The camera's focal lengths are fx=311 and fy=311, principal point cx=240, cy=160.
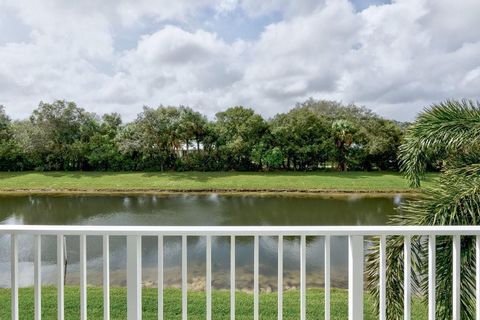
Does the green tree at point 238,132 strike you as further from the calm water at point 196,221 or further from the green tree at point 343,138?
the calm water at point 196,221

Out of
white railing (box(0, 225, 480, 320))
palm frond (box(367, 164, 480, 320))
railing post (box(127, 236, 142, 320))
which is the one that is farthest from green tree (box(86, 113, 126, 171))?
railing post (box(127, 236, 142, 320))

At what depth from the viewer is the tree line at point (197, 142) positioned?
19969 millimetres

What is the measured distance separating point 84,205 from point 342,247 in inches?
396

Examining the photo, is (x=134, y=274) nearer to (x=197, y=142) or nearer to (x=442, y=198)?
(x=442, y=198)

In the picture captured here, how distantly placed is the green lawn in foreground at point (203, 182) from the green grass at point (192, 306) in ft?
38.1

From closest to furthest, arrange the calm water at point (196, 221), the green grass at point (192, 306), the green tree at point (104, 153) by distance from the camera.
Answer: the green grass at point (192, 306) → the calm water at point (196, 221) → the green tree at point (104, 153)

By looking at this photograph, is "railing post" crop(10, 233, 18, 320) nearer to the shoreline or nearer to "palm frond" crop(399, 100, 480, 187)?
"palm frond" crop(399, 100, 480, 187)

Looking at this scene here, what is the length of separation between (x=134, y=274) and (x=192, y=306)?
2326 millimetres

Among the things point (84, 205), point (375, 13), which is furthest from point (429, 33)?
point (84, 205)

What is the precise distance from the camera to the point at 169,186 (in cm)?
1625

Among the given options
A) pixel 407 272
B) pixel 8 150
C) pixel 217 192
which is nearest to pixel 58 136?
pixel 8 150

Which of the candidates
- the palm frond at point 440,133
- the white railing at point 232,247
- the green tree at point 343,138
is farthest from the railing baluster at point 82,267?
the green tree at point 343,138

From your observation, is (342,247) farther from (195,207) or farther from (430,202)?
(195,207)

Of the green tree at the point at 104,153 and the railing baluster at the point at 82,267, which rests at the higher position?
the green tree at the point at 104,153
